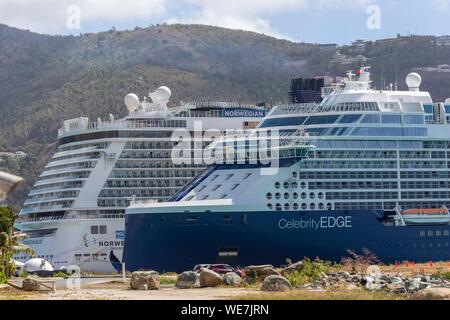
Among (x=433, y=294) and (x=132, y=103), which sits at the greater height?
(x=132, y=103)

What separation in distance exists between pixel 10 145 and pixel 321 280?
151 metres

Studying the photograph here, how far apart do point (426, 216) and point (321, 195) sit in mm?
6108

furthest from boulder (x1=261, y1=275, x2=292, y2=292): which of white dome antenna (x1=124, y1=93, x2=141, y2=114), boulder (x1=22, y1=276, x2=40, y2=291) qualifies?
white dome antenna (x1=124, y1=93, x2=141, y2=114)

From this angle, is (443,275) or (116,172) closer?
(443,275)

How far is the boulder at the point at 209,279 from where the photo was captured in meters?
48.0

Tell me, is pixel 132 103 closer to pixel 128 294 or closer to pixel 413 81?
pixel 413 81

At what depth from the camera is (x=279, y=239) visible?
7869cm

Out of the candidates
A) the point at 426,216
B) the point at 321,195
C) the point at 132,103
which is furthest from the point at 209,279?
the point at 132,103

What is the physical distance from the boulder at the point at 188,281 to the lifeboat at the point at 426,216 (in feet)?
110

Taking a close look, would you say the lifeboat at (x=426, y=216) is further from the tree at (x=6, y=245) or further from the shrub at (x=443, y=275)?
the tree at (x=6, y=245)

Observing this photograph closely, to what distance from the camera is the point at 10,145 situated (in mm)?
196000

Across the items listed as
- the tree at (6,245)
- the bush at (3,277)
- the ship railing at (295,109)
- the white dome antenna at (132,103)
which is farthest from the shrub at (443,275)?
the white dome antenna at (132,103)
